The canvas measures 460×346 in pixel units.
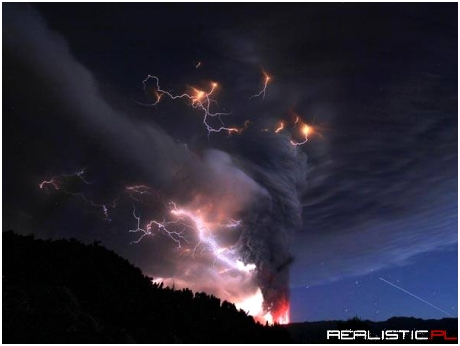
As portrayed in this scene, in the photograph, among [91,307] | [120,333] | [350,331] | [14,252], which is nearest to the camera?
[120,333]

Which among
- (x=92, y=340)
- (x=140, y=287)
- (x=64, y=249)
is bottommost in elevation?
(x=92, y=340)

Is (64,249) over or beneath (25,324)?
over

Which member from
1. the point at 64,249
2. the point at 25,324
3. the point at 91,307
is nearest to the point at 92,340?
the point at 25,324

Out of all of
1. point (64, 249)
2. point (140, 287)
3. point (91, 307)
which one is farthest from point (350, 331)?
point (64, 249)

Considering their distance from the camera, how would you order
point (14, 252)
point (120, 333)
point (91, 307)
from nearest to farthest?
point (120, 333) < point (91, 307) < point (14, 252)

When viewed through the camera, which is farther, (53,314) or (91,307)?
(91,307)

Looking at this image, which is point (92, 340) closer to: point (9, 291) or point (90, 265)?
point (9, 291)

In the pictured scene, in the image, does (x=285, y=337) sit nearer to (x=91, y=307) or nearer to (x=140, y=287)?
(x=140, y=287)
